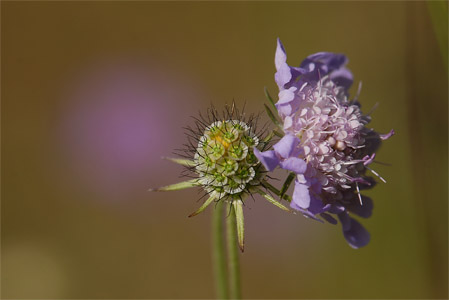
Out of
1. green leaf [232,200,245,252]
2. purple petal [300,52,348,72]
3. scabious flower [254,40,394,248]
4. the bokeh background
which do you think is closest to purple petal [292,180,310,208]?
scabious flower [254,40,394,248]

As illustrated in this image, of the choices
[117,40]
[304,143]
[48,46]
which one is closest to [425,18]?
[304,143]

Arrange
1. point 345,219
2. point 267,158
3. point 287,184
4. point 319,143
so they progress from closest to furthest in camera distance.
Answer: point 267,158
point 287,184
point 319,143
point 345,219

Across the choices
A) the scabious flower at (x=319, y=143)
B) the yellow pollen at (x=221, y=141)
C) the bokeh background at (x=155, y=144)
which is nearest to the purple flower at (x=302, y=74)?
the scabious flower at (x=319, y=143)

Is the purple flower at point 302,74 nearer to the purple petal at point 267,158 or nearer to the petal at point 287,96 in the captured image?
the petal at point 287,96

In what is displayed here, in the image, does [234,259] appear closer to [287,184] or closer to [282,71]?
[287,184]

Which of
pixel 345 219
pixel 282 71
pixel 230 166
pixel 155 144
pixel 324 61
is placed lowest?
pixel 345 219

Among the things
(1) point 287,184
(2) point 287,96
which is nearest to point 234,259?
(1) point 287,184
